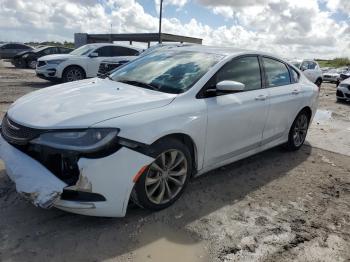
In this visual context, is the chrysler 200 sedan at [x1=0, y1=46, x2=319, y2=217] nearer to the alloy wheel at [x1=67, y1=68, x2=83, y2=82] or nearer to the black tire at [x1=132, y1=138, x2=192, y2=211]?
the black tire at [x1=132, y1=138, x2=192, y2=211]

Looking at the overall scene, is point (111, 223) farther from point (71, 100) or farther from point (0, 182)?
point (0, 182)

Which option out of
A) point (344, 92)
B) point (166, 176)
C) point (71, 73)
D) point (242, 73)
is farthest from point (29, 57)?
point (166, 176)

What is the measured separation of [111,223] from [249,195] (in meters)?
1.69

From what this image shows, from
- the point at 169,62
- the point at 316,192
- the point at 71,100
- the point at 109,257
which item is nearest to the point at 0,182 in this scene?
the point at 71,100

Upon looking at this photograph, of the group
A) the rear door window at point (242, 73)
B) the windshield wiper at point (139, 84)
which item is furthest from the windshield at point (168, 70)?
the rear door window at point (242, 73)

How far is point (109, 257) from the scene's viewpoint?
2.91m

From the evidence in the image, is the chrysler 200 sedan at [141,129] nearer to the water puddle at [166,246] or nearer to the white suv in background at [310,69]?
the water puddle at [166,246]

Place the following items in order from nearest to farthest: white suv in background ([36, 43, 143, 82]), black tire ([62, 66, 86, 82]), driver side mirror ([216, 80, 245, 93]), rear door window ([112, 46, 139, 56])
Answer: driver side mirror ([216, 80, 245, 93])
white suv in background ([36, 43, 143, 82])
black tire ([62, 66, 86, 82])
rear door window ([112, 46, 139, 56])

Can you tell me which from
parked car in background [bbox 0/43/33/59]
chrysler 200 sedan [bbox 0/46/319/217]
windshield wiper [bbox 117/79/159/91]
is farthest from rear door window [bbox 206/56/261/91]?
parked car in background [bbox 0/43/33/59]

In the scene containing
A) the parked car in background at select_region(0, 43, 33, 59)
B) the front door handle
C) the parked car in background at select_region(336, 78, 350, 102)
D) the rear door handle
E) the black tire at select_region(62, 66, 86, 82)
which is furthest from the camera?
the parked car in background at select_region(0, 43, 33, 59)

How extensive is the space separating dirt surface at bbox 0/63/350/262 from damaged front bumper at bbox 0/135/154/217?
28 centimetres

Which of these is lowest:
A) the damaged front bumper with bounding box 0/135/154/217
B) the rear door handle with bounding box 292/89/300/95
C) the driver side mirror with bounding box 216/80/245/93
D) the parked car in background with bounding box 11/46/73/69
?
the parked car in background with bounding box 11/46/73/69

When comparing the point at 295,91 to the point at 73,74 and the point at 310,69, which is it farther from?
the point at 310,69

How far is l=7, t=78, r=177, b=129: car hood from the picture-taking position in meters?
3.13
